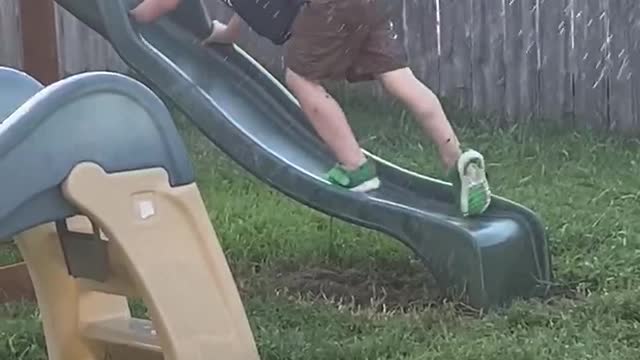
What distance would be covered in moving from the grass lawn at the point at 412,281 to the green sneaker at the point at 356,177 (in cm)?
34

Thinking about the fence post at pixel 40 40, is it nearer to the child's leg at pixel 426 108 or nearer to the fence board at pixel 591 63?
the child's leg at pixel 426 108

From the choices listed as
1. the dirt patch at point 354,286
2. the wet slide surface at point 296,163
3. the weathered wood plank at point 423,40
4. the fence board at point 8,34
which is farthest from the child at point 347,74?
the fence board at point 8,34

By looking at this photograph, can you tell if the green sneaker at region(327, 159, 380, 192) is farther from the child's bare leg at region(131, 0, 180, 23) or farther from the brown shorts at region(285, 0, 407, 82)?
the child's bare leg at region(131, 0, 180, 23)

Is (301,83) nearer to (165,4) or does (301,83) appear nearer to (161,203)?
(165,4)

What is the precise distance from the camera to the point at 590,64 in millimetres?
7676

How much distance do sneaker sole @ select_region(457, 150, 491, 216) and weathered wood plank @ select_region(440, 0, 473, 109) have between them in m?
4.19

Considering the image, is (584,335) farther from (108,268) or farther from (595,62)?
(595,62)

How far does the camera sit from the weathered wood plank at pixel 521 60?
7.93 metres

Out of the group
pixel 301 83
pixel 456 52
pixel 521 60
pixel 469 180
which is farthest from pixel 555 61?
pixel 469 180

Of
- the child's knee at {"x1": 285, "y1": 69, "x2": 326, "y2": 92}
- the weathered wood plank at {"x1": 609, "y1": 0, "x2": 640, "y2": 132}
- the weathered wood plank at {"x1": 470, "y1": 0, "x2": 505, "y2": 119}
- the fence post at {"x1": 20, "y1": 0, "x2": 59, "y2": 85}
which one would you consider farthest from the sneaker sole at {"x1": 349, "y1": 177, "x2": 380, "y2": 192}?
the weathered wood plank at {"x1": 470, "y1": 0, "x2": 505, "y2": 119}

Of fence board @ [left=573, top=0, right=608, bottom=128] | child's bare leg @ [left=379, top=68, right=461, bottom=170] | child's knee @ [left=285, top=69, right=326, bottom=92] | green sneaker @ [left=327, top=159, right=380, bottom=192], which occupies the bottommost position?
fence board @ [left=573, top=0, right=608, bottom=128]

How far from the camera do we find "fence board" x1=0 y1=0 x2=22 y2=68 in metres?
8.55

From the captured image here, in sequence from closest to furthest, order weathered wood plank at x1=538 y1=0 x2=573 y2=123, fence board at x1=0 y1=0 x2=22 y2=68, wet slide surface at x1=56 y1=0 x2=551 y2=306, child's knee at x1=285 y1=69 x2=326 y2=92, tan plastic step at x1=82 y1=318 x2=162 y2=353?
tan plastic step at x1=82 y1=318 x2=162 y2=353 < wet slide surface at x1=56 y1=0 x2=551 y2=306 < child's knee at x1=285 y1=69 x2=326 y2=92 < weathered wood plank at x1=538 y1=0 x2=573 y2=123 < fence board at x1=0 y1=0 x2=22 y2=68

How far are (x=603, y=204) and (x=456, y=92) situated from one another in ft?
10.2
